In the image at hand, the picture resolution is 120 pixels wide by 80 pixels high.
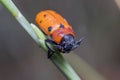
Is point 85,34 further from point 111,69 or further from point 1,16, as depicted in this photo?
point 1,16

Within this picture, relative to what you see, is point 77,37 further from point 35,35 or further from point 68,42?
point 35,35

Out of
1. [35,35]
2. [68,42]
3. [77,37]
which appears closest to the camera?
[35,35]

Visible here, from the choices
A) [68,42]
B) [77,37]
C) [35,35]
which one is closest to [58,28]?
[68,42]

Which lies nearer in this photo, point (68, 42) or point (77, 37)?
point (68, 42)

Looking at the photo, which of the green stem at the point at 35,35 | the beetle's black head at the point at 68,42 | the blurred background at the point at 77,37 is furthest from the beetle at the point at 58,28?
the blurred background at the point at 77,37

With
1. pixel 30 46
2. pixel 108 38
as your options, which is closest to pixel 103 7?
pixel 108 38

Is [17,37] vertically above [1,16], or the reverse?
[1,16]

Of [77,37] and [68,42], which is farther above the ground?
[68,42]

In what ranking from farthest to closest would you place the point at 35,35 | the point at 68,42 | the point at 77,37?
the point at 77,37
the point at 68,42
the point at 35,35

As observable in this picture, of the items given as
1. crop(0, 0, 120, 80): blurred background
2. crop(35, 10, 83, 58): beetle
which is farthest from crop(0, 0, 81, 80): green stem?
crop(0, 0, 120, 80): blurred background
